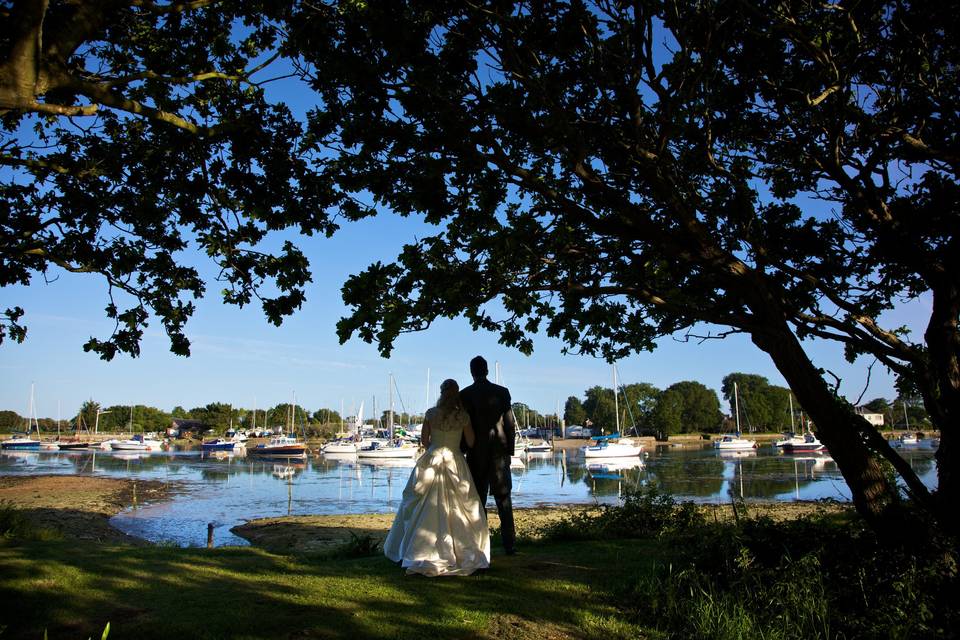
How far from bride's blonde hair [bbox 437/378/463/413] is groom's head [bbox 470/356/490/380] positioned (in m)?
0.44

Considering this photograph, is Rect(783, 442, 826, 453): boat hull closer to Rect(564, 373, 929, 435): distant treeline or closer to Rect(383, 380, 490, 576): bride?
Rect(564, 373, 929, 435): distant treeline

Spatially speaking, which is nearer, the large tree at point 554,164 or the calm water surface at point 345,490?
the large tree at point 554,164

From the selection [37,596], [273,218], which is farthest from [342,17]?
[37,596]

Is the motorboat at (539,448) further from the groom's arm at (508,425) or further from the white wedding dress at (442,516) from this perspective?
the white wedding dress at (442,516)

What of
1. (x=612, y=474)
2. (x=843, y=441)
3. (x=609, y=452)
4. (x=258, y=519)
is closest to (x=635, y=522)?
(x=843, y=441)

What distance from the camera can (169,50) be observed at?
7.49 m

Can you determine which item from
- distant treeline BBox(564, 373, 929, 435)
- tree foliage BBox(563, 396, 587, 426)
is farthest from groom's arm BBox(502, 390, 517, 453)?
tree foliage BBox(563, 396, 587, 426)

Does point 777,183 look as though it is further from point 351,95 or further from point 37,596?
point 37,596

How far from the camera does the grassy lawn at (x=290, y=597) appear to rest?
484 cm

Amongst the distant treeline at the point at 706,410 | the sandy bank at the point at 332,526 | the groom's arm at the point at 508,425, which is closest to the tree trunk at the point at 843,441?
the groom's arm at the point at 508,425

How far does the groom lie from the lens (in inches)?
300

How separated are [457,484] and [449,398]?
97 cm

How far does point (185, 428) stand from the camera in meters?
132

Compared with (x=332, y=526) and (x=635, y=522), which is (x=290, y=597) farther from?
(x=332, y=526)
